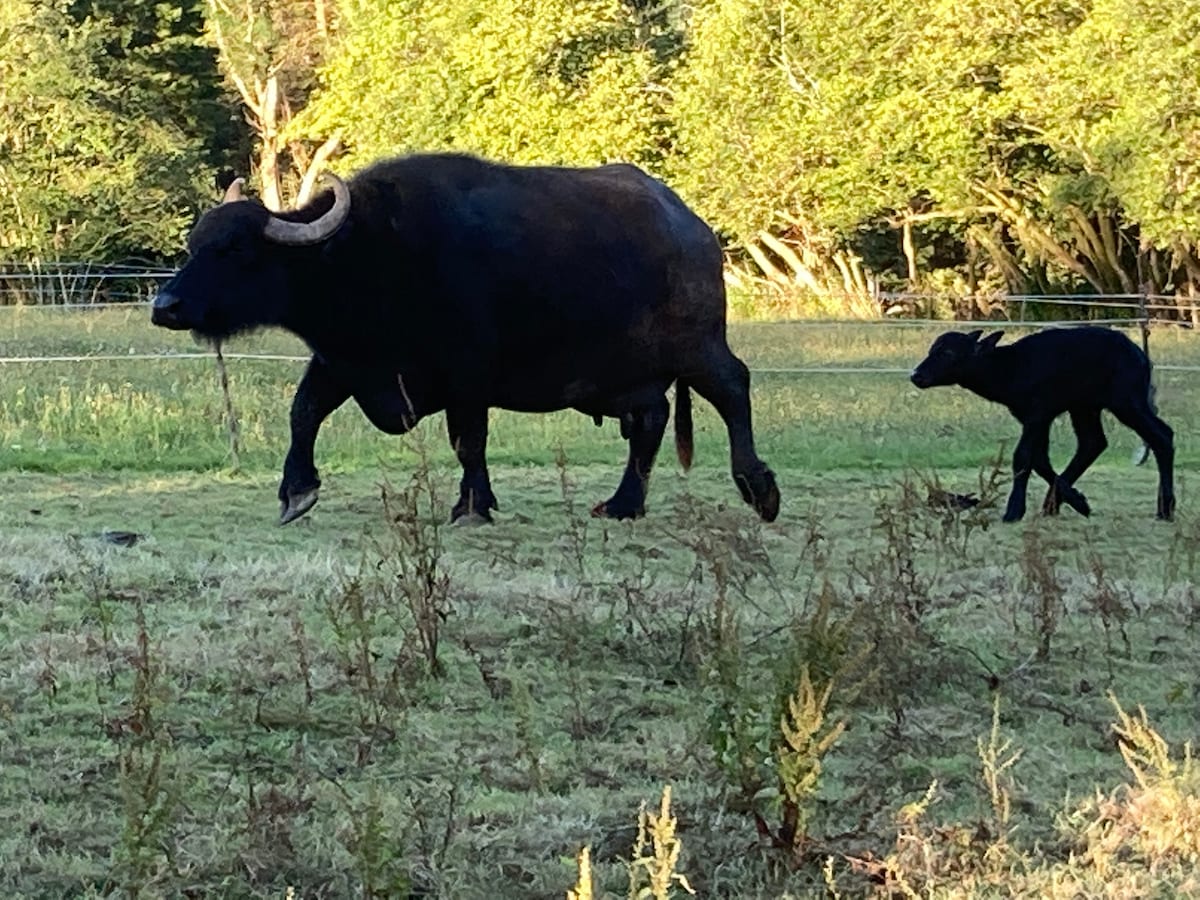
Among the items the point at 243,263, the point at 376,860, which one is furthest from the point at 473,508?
the point at 376,860

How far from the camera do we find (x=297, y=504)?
10000mm

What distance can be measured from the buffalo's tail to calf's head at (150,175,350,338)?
273cm

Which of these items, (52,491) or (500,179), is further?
(52,491)

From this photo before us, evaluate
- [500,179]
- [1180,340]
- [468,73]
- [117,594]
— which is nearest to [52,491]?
[500,179]

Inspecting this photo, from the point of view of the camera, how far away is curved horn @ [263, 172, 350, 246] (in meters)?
9.71

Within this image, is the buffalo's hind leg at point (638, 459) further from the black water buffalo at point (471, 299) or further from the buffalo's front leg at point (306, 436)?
the buffalo's front leg at point (306, 436)

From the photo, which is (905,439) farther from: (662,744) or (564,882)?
(564,882)

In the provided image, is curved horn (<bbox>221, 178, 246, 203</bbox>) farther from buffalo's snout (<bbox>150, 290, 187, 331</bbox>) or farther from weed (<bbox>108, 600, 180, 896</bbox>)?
weed (<bbox>108, 600, 180, 896</bbox>)

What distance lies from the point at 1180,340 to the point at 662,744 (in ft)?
77.5

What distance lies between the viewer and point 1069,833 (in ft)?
14.9

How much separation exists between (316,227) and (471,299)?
3.08ft

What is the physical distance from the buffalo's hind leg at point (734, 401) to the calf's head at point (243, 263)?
251 centimetres

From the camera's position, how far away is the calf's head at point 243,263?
969 centimetres

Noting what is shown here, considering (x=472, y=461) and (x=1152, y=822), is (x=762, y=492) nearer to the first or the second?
(x=472, y=461)
